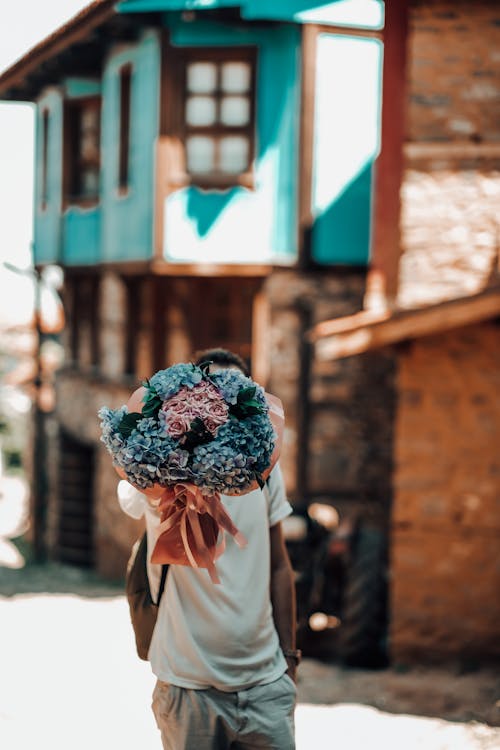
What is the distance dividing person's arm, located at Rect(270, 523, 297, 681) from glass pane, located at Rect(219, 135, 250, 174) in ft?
29.6

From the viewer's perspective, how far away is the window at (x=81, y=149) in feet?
48.4

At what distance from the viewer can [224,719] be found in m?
2.95

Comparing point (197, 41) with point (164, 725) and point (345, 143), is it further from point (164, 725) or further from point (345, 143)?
point (164, 725)

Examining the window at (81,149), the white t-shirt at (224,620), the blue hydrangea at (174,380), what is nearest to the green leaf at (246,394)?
the blue hydrangea at (174,380)

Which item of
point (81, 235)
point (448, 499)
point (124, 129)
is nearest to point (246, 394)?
point (448, 499)

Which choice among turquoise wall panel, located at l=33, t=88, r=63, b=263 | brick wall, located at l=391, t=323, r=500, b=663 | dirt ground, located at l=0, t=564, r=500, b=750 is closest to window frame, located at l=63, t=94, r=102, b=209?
turquoise wall panel, located at l=33, t=88, r=63, b=263

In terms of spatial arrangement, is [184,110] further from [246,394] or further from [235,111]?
[246,394]

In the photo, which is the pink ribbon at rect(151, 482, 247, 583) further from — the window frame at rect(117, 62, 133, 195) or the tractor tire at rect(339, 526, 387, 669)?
the window frame at rect(117, 62, 133, 195)

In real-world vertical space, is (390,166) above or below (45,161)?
below

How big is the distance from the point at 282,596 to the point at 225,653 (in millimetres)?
318

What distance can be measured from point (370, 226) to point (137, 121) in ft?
10.6

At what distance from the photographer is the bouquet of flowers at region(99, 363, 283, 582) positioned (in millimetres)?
2725

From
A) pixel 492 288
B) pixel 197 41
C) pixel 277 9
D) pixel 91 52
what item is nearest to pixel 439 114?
pixel 492 288

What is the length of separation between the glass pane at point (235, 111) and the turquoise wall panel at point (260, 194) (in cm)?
22
